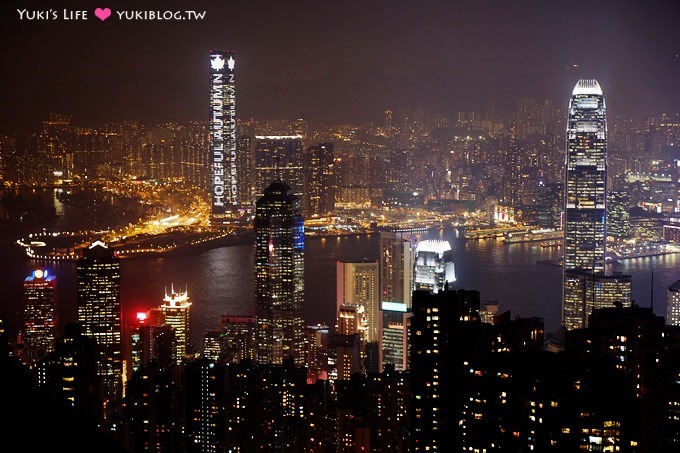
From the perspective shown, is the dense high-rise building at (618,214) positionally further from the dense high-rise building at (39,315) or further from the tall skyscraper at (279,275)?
the dense high-rise building at (39,315)

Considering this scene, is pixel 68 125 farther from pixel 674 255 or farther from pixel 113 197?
pixel 674 255

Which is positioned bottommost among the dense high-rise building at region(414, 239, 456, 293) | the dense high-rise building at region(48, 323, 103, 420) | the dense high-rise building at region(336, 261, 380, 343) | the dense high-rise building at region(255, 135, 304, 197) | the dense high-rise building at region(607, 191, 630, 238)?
the dense high-rise building at region(48, 323, 103, 420)

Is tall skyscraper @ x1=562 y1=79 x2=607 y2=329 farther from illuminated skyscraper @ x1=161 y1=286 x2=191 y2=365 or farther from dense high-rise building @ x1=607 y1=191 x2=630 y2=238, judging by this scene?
illuminated skyscraper @ x1=161 y1=286 x2=191 y2=365

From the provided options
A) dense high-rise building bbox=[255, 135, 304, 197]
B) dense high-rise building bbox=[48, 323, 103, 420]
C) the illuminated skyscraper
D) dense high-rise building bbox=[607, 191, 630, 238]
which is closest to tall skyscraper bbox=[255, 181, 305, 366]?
dense high-rise building bbox=[255, 135, 304, 197]

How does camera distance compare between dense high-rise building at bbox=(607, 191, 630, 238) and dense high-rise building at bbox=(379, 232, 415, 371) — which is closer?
dense high-rise building at bbox=(379, 232, 415, 371)

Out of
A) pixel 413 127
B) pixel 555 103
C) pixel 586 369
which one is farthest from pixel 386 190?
pixel 586 369

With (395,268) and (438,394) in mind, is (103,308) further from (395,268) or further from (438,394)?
(438,394)
